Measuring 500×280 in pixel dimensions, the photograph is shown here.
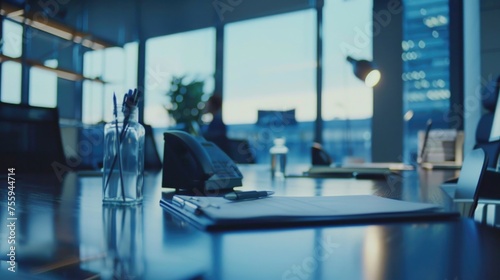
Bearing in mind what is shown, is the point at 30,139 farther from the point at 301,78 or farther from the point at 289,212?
the point at 301,78

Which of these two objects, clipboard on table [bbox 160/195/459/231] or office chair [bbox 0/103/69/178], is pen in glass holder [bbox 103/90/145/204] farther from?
office chair [bbox 0/103/69/178]

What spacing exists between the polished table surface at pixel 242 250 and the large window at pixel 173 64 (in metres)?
5.32

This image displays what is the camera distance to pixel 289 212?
504mm

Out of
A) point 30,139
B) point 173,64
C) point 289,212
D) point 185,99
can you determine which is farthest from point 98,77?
point 289,212

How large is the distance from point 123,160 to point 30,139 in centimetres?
160

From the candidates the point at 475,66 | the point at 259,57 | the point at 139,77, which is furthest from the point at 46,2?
the point at 475,66

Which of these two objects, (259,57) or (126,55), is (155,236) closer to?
(259,57)

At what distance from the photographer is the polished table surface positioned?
294mm

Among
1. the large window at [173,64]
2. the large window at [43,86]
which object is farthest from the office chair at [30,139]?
the large window at [173,64]

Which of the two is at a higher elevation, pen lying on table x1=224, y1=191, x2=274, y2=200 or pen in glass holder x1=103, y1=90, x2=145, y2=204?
pen in glass holder x1=103, y1=90, x2=145, y2=204

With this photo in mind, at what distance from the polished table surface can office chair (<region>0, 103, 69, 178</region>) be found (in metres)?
1.57

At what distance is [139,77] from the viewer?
245 inches

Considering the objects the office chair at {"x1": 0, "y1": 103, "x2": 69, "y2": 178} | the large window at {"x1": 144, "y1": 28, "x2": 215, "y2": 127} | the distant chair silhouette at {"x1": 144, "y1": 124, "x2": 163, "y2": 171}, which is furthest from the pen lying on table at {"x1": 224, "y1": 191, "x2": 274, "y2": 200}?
the large window at {"x1": 144, "y1": 28, "x2": 215, "y2": 127}

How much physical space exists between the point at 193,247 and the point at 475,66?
414cm
